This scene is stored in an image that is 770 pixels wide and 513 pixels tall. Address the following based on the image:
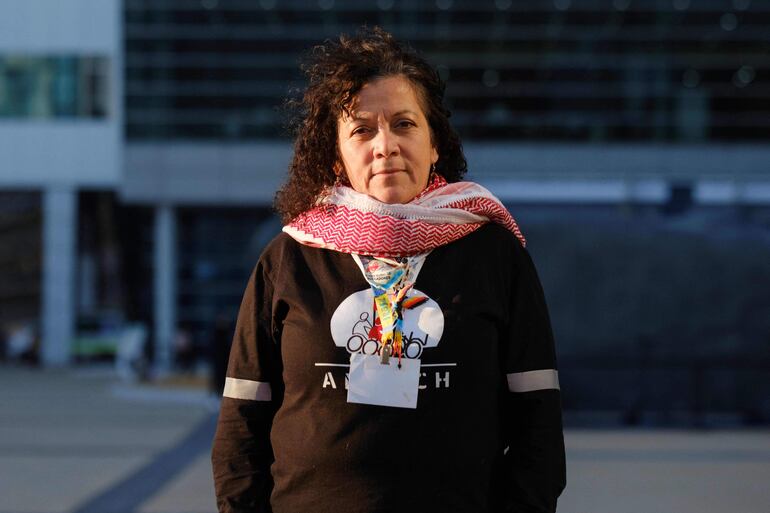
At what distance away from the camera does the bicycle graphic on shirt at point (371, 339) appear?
238cm

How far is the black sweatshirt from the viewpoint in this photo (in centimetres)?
235

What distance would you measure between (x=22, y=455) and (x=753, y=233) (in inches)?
389

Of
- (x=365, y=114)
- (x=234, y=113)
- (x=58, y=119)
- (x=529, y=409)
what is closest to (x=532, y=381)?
(x=529, y=409)

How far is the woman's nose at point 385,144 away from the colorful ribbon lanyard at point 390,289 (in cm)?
25

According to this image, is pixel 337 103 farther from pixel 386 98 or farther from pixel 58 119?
pixel 58 119

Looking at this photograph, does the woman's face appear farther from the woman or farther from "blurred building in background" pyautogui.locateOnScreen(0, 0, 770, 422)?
"blurred building in background" pyautogui.locateOnScreen(0, 0, 770, 422)

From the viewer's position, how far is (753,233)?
14.9 meters

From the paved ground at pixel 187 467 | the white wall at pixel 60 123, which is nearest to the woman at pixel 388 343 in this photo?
the paved ground at pixel 187 467

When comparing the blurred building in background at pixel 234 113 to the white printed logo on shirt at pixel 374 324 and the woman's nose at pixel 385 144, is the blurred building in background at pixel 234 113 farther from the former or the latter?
the white printed logo on shirt at pixel 374 324

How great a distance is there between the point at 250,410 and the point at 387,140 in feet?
2.32

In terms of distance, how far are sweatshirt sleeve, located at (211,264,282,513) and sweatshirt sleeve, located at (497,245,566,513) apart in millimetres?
546

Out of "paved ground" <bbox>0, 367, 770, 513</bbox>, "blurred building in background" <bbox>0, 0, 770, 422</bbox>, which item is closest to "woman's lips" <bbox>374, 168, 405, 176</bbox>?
"paved ground" <bbox>0, 367, 770, 513</bbox>

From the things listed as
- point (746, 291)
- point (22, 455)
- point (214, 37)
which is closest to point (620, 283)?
point (746, 291)

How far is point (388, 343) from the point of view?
2.38 m
